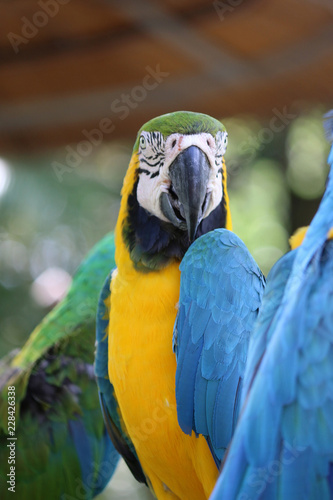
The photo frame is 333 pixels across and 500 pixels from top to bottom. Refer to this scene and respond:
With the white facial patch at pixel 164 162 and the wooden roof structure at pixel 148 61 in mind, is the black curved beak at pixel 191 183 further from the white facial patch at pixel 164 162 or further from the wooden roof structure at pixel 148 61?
the wooden roof structure at pixel 148 61

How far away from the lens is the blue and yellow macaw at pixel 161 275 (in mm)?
1229

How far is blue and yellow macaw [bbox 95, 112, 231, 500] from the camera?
4.03 ft

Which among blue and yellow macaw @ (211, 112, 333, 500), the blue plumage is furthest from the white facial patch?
blue and yellow macaw @ (211, 112, 333, 500)

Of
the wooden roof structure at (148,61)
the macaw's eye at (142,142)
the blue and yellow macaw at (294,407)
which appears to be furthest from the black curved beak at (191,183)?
the wooden roof structure at (148,61)

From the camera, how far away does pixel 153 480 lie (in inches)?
55.8

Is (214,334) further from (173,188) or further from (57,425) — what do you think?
(57,425)

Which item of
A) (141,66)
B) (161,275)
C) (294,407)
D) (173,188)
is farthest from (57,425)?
(141,66)

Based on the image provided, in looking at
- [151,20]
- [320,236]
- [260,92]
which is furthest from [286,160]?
[320,236]

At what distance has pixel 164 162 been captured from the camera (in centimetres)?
127

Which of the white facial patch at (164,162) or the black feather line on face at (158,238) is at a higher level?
the white facial patch at (164,162)

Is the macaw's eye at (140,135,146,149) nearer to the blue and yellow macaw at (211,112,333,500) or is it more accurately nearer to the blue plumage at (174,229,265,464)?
the blue plumage at (174,229,265,464)

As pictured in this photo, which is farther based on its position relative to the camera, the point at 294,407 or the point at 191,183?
the point at 191,183

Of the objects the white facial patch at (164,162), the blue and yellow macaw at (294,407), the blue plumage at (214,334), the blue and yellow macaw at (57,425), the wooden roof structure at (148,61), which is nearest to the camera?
the blue and yellow macaw at (294,407)

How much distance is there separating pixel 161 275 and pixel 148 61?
1.12m
